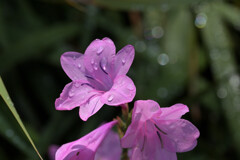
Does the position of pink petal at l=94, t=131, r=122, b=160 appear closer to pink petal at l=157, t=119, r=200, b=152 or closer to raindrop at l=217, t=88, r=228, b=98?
pink petal at l=157, t=119, r=200, b=152

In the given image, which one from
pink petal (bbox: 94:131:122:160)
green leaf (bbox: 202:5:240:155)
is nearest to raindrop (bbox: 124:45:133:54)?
pink petal (bbox: 94:131:122:160)

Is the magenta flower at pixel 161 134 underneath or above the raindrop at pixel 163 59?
above

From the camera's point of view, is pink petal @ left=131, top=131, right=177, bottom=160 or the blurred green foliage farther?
the blurred green foliage

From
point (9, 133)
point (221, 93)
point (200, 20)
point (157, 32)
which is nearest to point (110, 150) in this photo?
point (9, 133)

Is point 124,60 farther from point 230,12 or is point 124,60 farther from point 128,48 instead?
point 230,12

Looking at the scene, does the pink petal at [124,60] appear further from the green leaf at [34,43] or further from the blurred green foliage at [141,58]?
the green leaf at [34,43]

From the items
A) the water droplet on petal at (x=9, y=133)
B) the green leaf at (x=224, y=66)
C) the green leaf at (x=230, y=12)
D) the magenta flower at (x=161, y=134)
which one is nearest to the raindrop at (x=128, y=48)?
the magenta flower at (x=161, y=134)
